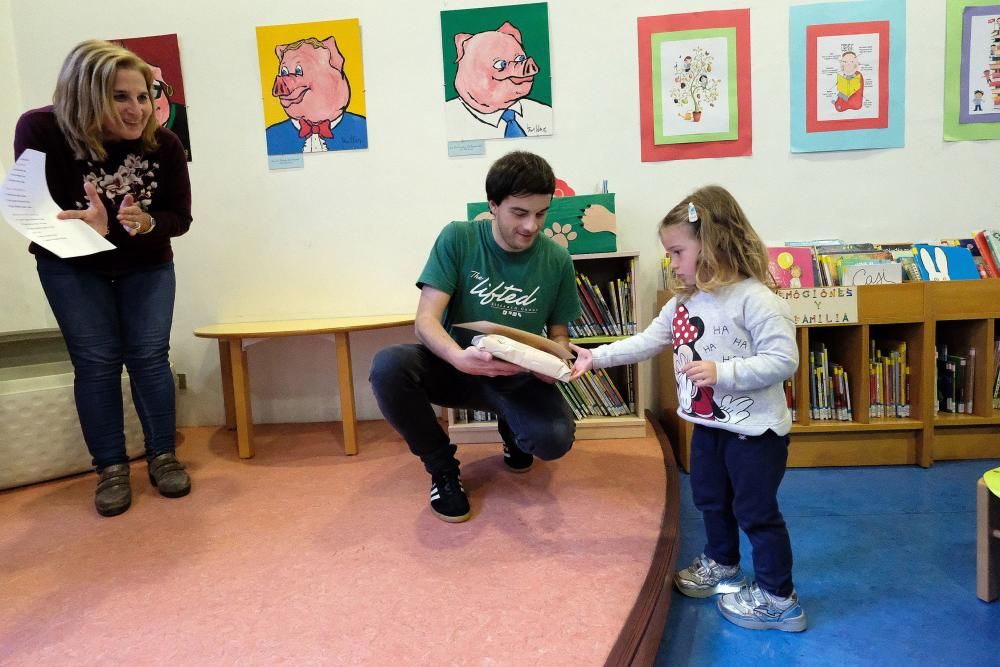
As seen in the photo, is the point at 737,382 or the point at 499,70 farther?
the point at 499,70

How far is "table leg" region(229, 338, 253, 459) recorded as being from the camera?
6.60 feet

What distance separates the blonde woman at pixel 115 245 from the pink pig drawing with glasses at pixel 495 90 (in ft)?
3.57

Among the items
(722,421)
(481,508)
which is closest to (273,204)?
(481,508)

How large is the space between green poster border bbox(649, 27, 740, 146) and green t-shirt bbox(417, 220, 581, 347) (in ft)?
3.34

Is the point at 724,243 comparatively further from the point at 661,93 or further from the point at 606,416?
the point at 661,93

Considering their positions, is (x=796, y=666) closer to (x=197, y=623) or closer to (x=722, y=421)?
(x=722, y=421)

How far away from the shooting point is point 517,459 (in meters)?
1.78

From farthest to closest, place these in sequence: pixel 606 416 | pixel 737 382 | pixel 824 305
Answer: pixel 606 416
pixel 824 305
pixel 737 382

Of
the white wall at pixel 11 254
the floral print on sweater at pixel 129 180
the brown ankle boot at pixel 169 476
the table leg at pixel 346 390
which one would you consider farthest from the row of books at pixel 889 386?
the white wall at pixel 11 254

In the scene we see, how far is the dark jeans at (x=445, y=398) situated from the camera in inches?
58.3

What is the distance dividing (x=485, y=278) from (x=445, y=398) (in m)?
0.36

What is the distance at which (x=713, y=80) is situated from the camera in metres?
2.24

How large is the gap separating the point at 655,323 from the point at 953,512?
1.09 meters

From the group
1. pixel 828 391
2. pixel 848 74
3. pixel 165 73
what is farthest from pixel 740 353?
pixel 165 73
